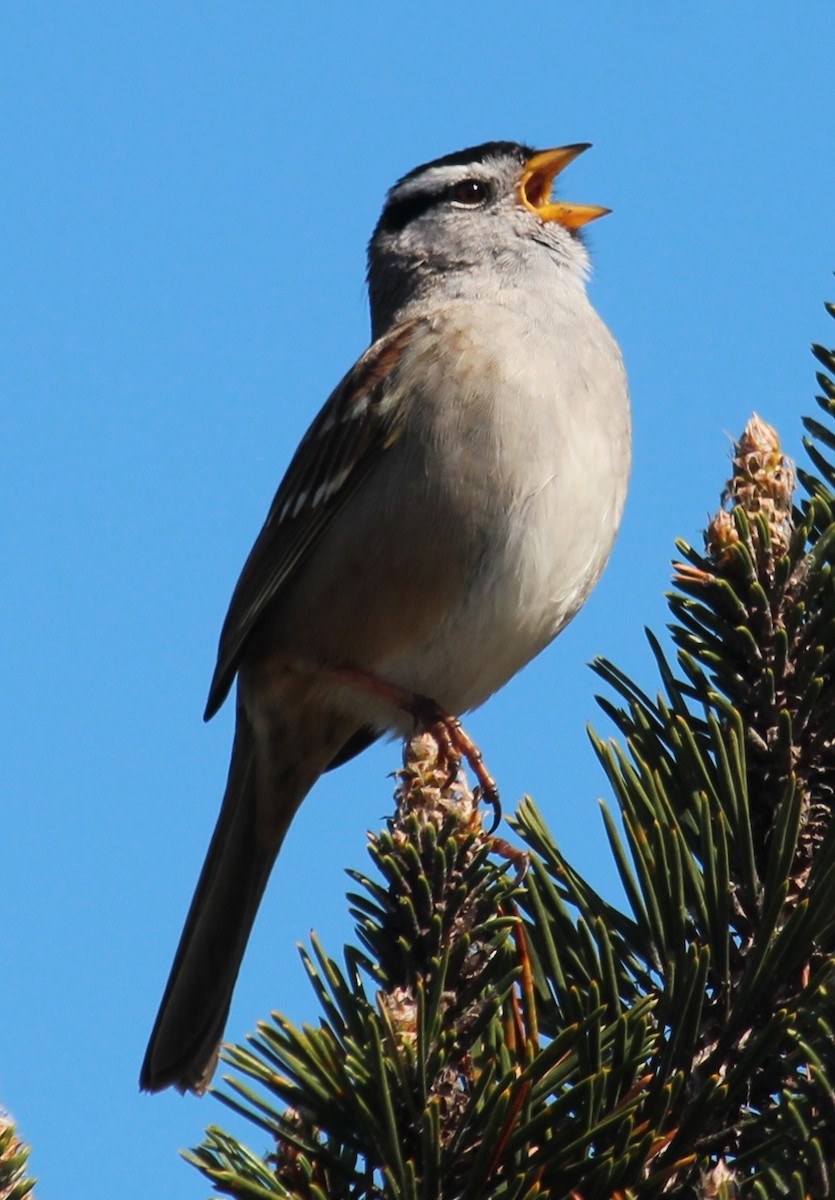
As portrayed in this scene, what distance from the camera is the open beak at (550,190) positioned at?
3930mm

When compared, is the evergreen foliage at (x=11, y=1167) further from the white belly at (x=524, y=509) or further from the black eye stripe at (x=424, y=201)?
the black eye stripe at (x=424, y=201)

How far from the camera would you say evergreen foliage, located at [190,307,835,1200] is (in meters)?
1.27

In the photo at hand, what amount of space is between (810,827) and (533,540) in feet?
4.84

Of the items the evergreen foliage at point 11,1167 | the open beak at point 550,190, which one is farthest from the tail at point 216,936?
the evergreen foliage at point 11,1167

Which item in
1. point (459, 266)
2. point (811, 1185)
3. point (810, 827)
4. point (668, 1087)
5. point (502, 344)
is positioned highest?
point (459, 266)

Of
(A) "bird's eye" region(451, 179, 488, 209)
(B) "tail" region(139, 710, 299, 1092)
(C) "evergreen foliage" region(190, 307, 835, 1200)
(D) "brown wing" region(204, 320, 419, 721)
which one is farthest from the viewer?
(A) "bird's eye" region(451, 179, 488, 209)

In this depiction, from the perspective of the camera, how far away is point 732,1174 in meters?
1.27

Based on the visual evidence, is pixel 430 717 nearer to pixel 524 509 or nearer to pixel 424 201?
pixel 524 509

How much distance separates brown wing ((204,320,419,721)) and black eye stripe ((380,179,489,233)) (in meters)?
0.78

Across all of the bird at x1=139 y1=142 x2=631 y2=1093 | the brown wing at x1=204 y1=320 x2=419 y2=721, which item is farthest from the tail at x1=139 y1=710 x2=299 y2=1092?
the brown wing at x1=204 y1=320 x2=419 y2=721

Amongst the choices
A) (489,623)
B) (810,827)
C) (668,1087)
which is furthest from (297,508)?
(668,1087)

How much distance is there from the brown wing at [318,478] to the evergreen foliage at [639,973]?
1717mm

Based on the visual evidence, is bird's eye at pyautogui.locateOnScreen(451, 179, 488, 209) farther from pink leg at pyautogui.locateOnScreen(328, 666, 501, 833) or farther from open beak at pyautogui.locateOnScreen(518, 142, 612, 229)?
pink leg at pyautogui.locateOnScreen(328, 666, 501, 833)

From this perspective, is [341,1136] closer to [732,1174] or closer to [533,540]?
[732,1174]
